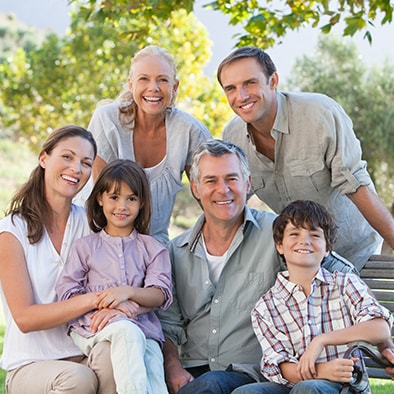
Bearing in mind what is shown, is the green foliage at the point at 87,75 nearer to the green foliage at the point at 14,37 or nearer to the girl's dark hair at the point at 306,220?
the girl's dark hair at the point at 306,220

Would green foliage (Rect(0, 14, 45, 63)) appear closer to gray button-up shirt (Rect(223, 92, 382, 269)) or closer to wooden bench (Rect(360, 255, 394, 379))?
gray button-up shirt (Rect(223, 92, 382, 269))

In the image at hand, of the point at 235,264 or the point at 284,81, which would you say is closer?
the point at 235,264

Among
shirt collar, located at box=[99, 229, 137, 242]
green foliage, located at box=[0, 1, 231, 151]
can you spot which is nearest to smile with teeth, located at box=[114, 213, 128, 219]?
shirt collar, located at box=[99, 229, 137, 242]

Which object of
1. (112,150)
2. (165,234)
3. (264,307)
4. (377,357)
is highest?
(112,150)

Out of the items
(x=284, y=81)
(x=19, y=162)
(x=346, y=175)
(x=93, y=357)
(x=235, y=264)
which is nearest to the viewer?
(x=93, y=357)

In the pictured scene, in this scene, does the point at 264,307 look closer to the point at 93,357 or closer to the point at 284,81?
the point at 93,357

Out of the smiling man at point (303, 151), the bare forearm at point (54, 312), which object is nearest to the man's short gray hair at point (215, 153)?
the smiling man at point (303, 151)

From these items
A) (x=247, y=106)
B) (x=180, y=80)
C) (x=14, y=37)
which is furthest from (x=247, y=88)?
(x=14, y=37)

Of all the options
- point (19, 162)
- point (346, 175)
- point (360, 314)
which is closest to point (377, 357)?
point (360, 314)

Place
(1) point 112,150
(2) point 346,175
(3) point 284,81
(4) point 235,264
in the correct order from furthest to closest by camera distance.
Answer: (3) point 284,81
(1) point 112,150
(2) point 346,175
(4) point 235,264

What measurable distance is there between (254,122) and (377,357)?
147 cm

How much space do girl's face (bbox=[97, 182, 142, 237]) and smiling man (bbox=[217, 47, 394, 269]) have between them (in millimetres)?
828

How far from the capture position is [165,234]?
4.33 metres

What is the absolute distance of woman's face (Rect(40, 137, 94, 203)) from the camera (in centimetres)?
350
